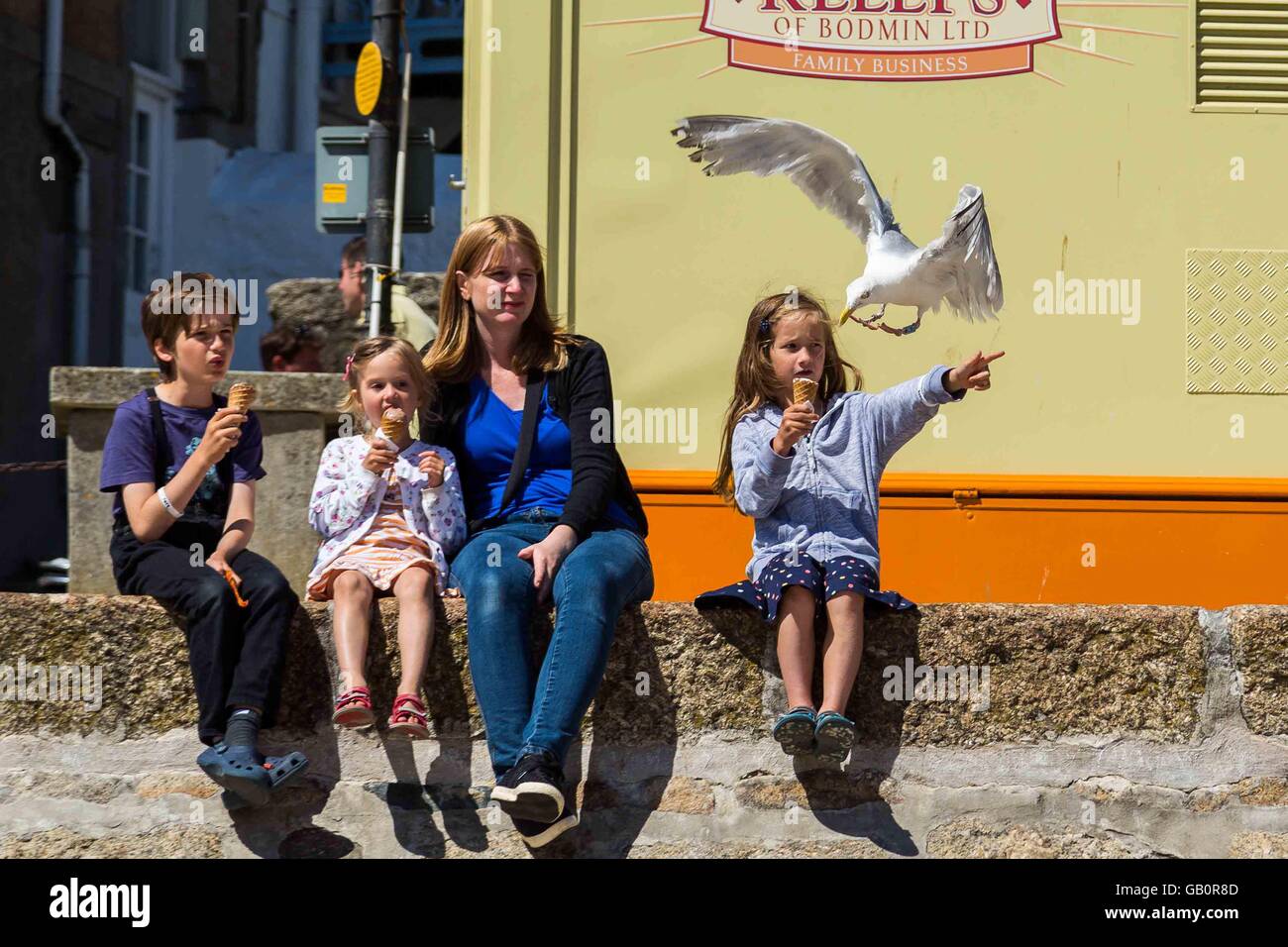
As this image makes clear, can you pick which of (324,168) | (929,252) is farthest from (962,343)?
(324,168)

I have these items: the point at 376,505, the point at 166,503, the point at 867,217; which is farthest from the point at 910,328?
the point at 166,503

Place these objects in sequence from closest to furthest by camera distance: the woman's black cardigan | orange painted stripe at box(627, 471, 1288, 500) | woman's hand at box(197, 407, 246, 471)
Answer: woman's hand at box(197, 407, 246, 471) → the woman's black cardigan → orange painted stripe at box(627, 471, 1288, 500)

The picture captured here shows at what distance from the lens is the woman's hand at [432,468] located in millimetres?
3695

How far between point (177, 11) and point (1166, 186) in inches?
440

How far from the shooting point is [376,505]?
3723 millimetres

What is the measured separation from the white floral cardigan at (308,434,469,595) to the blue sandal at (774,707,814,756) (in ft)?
2.79

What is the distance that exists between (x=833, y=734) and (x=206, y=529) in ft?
5.02

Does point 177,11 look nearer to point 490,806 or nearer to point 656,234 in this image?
point 656,234

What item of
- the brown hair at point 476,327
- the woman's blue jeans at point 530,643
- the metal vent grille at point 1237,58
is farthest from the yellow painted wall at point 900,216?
the woman's blue jeans at point 530,643

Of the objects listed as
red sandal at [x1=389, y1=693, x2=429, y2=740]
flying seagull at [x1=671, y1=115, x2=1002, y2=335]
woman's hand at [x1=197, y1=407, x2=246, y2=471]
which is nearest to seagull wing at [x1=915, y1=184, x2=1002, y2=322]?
flying seagull at [x1=671, y1=115, x2=1002, y2=335]

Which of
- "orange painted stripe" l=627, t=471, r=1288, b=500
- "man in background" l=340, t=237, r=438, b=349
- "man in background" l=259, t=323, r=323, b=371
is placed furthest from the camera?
"man in background" l=340, t=237, r=438, b=349

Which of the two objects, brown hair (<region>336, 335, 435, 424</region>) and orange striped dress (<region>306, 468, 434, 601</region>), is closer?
orange striped dress (<region>306, 468, 434, 601</region>)

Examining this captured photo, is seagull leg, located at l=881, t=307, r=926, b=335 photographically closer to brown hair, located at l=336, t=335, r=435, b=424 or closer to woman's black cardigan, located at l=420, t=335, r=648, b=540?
woman's black cardigan, located at l=420, t=335, r=648, b=540

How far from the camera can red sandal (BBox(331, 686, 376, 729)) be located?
3.26m
